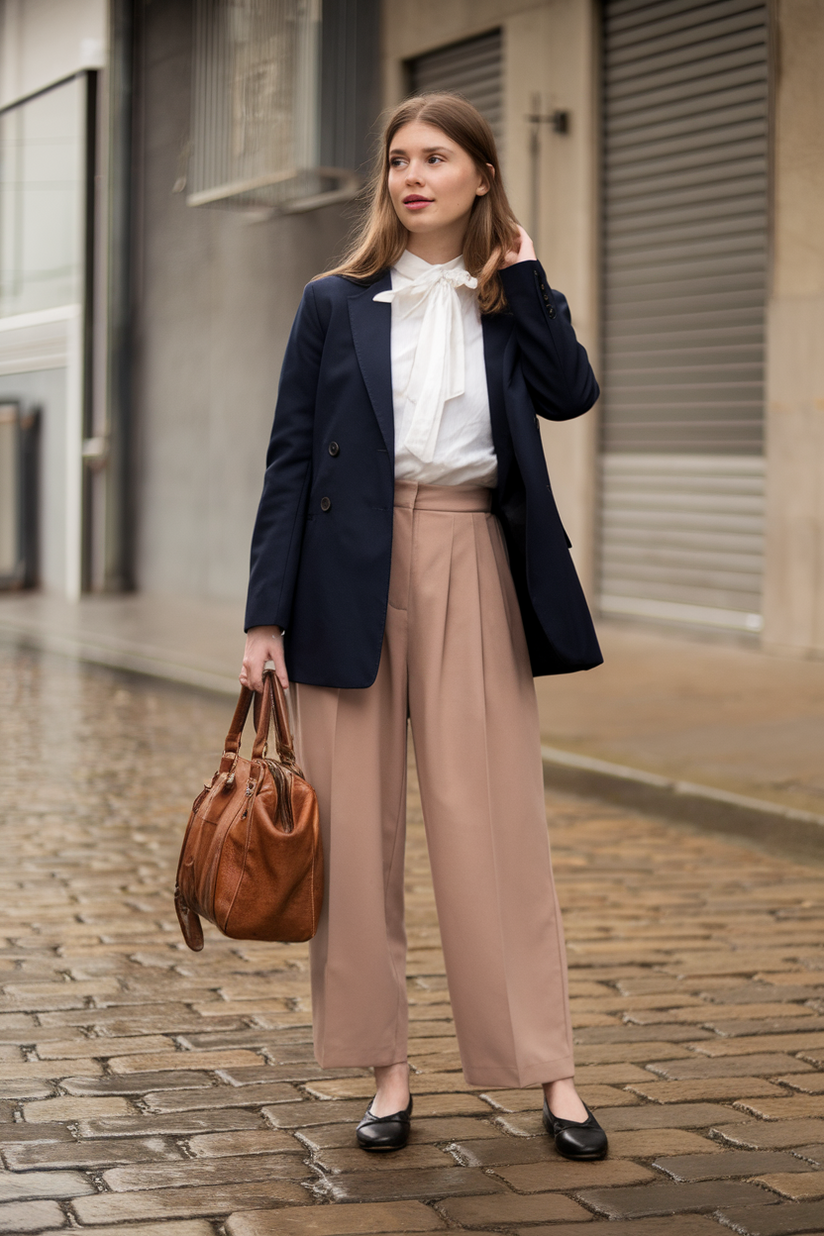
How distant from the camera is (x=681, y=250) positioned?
1222 cm

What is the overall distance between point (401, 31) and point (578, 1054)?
41.2 ft

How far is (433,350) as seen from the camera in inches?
125

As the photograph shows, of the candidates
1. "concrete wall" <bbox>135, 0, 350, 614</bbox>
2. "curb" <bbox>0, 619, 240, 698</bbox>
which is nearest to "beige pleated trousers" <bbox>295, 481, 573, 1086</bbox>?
"curb" <bbox>0, 619, 240, 698</bbox>

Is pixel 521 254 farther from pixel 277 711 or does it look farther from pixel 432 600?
pixel 277 711

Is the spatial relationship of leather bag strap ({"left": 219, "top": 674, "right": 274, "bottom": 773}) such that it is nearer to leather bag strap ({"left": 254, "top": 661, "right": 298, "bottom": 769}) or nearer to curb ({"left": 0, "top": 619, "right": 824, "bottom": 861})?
leather bag strap ({"left": 254, "top": 661, "right": 298, "bottom": 769})

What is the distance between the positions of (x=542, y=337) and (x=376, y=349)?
31cm

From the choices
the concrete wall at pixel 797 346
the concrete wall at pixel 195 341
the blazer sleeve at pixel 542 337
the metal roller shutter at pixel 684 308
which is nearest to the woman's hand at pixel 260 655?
the blazer sleeve at pixel 542 337

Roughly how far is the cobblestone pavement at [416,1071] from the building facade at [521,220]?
6.01 meters

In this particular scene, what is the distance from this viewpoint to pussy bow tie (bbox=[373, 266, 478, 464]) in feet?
10.3

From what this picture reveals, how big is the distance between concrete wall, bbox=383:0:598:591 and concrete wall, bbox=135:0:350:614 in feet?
9.31

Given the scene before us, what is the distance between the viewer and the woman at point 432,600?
3174 mm

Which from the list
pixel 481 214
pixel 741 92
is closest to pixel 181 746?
pixel 481 214

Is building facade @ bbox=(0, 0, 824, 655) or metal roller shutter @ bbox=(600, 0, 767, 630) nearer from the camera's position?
building facade @ bbox=(0, 0, 824, 655)

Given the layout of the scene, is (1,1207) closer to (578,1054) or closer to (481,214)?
(578,1054)
